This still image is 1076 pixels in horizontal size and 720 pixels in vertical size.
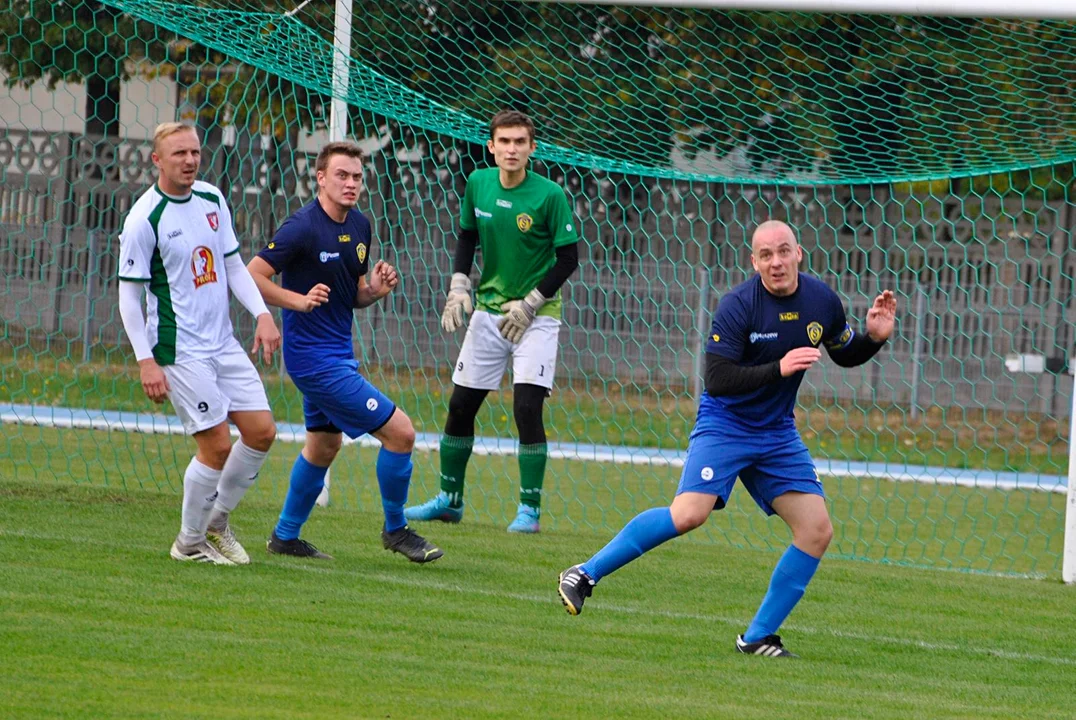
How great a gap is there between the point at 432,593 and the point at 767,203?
30.4 feet

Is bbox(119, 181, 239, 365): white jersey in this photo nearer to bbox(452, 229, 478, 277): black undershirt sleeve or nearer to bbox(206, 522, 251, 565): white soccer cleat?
bbox(206, 522, 251, 565): white soccer cleat

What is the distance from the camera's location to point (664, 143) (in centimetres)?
1055

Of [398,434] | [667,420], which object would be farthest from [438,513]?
[667,420]

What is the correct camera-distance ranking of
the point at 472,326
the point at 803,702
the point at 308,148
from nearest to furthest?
the point at 803,702 < the point at 472,326 < the point at 308,148

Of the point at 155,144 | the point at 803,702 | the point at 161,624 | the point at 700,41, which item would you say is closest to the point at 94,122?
the point at 700,41

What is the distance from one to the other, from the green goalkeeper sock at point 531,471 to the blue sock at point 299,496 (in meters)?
1.56

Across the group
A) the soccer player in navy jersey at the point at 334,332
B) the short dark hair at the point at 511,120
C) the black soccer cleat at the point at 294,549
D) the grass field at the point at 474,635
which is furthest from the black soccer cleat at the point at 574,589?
the short dark hair at the point at 511,120

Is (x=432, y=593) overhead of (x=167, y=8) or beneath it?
beneath

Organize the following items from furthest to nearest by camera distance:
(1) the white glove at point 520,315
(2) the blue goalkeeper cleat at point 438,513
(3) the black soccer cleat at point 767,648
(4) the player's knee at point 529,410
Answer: (2) the blue goalkeeper cleat at point 438,513, (4) the player's knee at point 529,410, (1) the white glove at point 520,315, (3) the black soccer cleat at point 767,648

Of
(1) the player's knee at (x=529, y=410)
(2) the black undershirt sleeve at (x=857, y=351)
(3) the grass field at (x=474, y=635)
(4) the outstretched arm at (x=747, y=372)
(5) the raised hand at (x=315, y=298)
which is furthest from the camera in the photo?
(1) the player's knee at (x=529, y=410)

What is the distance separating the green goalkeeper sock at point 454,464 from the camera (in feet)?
27.6

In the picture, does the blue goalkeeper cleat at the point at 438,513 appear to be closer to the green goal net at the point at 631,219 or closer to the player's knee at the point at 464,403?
the player's knee at the point at 464,403

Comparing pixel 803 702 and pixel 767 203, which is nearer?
pixel 803 702

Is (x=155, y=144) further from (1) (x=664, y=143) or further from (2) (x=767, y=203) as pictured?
(2) (x=767, y=203)
